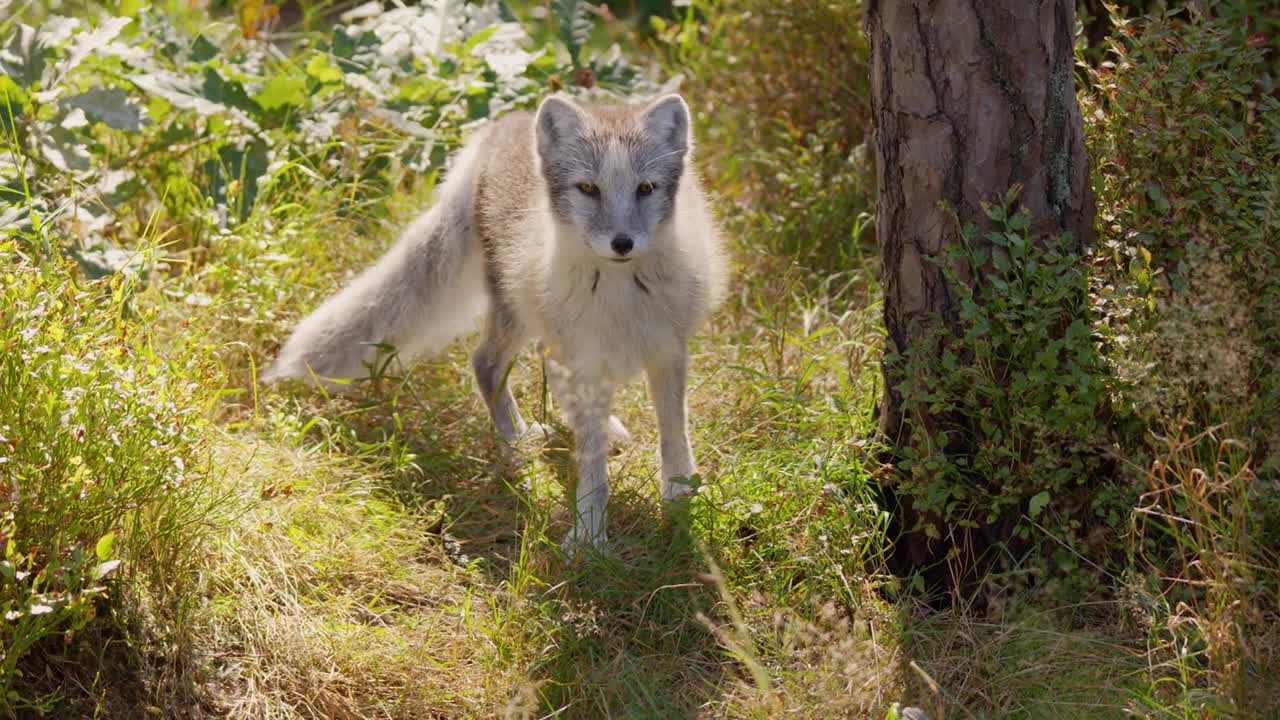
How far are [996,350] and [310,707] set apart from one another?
1.73 meters

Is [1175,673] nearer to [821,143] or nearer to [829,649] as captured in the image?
[829,649]

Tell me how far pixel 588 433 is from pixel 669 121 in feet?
2.93

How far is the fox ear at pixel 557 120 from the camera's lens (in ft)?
10.8

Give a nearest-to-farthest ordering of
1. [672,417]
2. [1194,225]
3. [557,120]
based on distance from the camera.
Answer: [1194,225] < [557,120] < [672,417]

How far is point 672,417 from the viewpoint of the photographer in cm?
347

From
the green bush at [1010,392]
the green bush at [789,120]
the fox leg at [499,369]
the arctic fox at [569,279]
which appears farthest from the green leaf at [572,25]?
the green bush at [1010,392]

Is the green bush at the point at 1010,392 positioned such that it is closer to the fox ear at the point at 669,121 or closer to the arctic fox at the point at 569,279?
the arctic fox at the point at 569,279

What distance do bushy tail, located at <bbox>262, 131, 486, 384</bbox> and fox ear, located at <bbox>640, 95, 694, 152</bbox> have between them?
850 mm

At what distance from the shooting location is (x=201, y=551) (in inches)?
113

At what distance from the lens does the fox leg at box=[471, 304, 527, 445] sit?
3.79m

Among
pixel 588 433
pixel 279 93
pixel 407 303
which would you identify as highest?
pixel 279 93

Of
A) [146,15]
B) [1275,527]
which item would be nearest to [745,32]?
[146,15]

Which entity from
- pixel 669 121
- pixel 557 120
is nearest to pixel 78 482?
pixel 557 120

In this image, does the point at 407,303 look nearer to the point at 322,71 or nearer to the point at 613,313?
the point at 613,313
